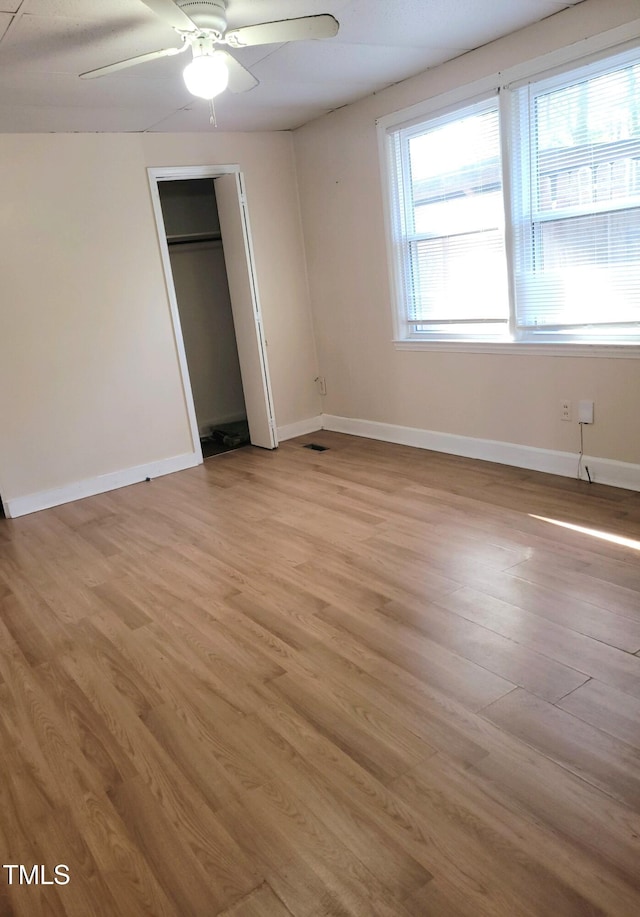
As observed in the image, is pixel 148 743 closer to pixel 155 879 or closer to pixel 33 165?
pixel 155 879

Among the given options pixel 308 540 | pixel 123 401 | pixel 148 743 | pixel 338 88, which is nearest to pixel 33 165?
pixel 123 401

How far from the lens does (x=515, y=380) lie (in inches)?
173

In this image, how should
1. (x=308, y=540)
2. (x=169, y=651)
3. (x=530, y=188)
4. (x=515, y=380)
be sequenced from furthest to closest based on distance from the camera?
(x=515, y=380) → (x=530, y=188) → (x=308, y=540) → (x=169, y=651)

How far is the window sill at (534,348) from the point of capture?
12.3 ft

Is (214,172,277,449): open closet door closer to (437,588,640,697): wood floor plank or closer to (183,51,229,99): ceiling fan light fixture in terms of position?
(183,51,229,99): ceiling fan light fixture

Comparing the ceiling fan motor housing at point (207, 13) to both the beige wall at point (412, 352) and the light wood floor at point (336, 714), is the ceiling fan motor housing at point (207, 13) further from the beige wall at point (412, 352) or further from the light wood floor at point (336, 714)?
the light wood floor at point (336, 714)

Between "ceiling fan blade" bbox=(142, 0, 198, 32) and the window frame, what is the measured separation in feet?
6.74

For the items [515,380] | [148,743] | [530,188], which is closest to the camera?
[148,743]

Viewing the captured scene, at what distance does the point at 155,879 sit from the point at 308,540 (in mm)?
2148

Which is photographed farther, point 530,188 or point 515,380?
point 515,380

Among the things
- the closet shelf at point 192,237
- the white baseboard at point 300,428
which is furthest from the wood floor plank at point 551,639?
the closet shelf at point 192,237

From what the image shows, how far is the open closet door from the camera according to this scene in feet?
17.9

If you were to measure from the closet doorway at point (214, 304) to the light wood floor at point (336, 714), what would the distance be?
2.03 meters

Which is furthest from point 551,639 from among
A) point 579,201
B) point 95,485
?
point 95,485
